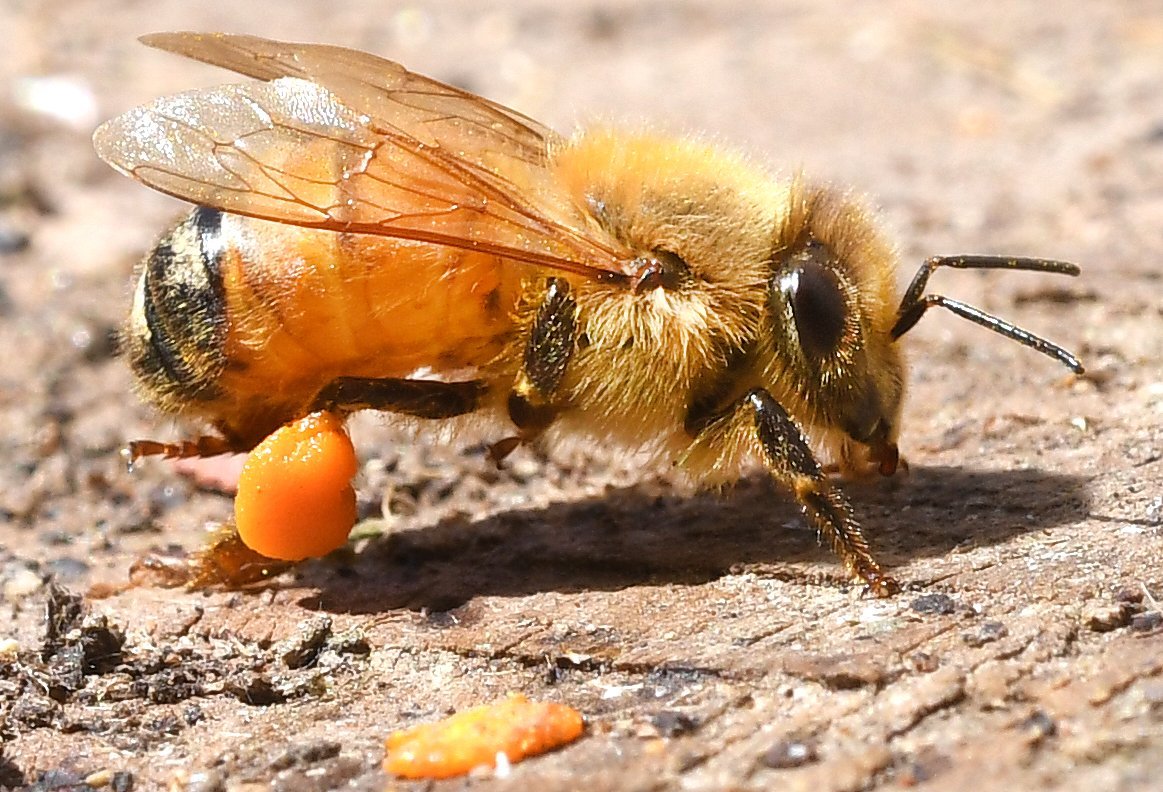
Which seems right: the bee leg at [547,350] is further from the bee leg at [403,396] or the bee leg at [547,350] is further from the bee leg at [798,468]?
the bee leg at [798,468]

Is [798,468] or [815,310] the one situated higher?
[815,310]

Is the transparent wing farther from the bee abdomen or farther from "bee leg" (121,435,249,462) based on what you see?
"bee leg" (121,435,249,462)

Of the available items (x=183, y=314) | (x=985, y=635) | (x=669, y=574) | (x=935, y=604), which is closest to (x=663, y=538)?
(x=669, y=574)

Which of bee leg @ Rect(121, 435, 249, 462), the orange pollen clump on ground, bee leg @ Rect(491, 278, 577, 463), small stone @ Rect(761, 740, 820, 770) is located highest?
bee leg @ Rect(491, 278, 577, 463)

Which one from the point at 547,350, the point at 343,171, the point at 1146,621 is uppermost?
the point at 343,171

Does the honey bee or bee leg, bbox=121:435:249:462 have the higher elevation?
the honey bee

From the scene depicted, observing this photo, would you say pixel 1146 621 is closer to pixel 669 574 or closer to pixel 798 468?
pixel 798 468

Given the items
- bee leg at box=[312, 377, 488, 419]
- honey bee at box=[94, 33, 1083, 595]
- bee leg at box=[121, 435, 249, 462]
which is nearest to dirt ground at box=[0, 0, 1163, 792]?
bee leg at box=[121, 435, 249, 462]

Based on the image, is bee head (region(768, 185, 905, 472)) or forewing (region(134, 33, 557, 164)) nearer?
bee head (region(768, 185, 905, 472))
